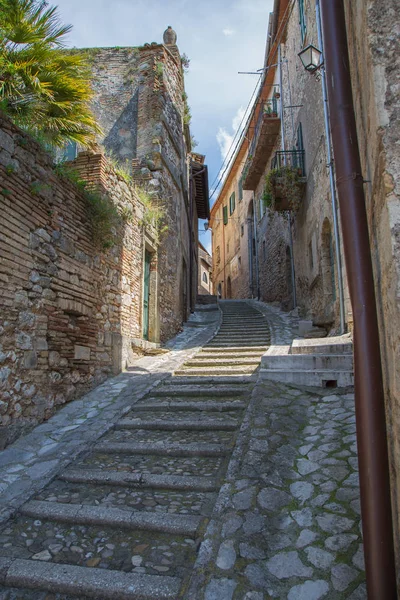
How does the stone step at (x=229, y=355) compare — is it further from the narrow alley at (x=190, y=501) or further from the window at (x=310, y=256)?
the window at (x=310, y=256)

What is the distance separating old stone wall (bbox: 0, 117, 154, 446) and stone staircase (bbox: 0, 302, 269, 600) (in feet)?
3.21

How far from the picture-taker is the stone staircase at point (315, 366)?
4844mm

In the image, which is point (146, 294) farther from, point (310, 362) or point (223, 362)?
point (310, 362)

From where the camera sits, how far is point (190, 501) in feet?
10.3

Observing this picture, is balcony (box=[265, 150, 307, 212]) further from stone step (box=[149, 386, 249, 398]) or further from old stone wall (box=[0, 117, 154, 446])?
stone step (box=[149, 386, 249, 398])

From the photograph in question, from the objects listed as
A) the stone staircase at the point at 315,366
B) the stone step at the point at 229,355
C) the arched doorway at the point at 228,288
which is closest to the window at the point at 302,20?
the stone step at the point at 229,355

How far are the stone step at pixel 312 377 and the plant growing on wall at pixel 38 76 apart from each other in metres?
3.98

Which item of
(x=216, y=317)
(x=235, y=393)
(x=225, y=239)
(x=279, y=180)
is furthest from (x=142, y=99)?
(x=225, y=239)

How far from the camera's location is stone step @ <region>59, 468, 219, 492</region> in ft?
10.7

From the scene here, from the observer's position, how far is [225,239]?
3050 cm

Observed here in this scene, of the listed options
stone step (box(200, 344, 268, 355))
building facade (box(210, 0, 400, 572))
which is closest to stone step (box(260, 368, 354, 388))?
building facade (box(210, 0, 400, 572))

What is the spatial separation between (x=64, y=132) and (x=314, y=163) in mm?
6532

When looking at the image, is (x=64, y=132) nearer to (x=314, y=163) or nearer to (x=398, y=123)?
(x=398, y=123)

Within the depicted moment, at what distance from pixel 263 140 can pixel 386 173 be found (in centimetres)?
1616
